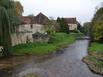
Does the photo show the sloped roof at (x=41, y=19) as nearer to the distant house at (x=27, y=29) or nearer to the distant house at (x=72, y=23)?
the distant house at (x=27, y=29)

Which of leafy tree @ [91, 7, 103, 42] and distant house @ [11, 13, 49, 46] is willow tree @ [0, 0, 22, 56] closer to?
distant house @ [11, 13, 49, 46]

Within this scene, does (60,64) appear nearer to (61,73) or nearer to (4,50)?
(61,73)

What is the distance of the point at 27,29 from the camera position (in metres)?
Result: 59.5

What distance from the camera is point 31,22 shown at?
214ft

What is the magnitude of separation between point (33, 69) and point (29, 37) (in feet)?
75.7

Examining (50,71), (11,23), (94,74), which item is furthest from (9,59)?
(94,74)

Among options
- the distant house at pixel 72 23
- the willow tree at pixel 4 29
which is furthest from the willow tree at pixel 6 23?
the distant house at pixel 72 23

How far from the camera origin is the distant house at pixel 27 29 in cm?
4467

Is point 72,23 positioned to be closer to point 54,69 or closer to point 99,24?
point 99,24

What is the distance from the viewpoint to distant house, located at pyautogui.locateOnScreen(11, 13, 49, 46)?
44.7 metres

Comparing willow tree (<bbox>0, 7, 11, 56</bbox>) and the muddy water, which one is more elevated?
willow tree (<bbox>0, 7, 11, 56</bbox>)

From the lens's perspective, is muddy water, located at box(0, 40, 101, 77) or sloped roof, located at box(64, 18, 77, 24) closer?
muddy water, located at box(0, 40, 101, 77)

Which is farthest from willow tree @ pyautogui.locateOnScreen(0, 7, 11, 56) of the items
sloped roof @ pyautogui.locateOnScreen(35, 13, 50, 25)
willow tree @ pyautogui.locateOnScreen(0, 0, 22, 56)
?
sloped roof @ pyautogui.locateOnScreen(35, 13, 50, 25)

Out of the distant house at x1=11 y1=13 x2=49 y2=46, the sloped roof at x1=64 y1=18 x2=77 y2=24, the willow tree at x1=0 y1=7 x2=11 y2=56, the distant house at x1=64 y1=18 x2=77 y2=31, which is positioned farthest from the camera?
the sloped roof at x1=64 y1=18 x2=77 y2=24
